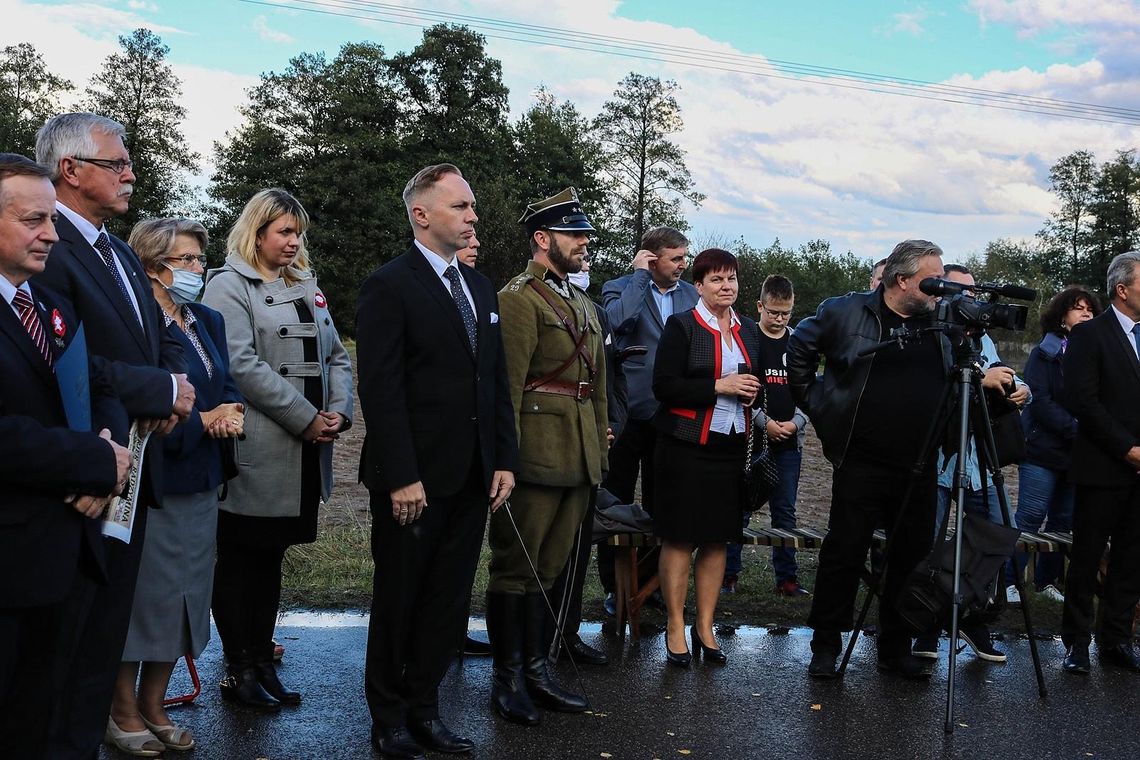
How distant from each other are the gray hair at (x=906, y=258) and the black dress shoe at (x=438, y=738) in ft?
10.4

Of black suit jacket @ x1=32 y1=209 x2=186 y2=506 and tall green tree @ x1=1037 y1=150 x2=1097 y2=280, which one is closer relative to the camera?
black suit jacket @ x1=32 y1=209 x2=186 y2=506

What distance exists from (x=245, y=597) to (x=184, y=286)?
1.45 meters

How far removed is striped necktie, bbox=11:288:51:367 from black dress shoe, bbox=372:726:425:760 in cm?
215

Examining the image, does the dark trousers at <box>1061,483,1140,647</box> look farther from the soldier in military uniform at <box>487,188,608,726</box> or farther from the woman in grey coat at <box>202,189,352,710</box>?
the woman in grey coat at <box>202,189,352,710</box>

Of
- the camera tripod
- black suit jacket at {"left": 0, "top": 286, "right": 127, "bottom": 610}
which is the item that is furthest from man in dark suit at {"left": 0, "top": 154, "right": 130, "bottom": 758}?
the camera tripod

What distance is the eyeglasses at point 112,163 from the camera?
3721mm

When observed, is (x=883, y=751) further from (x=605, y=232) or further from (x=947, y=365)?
(x=605, y=232)

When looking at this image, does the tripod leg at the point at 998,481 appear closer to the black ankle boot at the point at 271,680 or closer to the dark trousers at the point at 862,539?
the dark trousers at the point at 862,539

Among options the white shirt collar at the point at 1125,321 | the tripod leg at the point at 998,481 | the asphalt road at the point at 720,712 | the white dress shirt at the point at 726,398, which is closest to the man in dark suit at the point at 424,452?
the asphalt road at the point at 720,712

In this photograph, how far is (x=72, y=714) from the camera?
11.5 feet

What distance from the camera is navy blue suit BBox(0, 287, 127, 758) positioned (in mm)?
2822

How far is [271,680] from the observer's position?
5.11 meters

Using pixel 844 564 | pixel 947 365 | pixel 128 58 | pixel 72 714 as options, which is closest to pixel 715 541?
pixel 844 564

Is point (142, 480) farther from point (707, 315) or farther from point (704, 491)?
point (707, 315)
